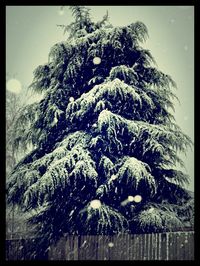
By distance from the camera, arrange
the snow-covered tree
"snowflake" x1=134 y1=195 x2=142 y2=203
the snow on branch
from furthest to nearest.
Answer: "snowflake" x1=134 y1=195 x2=142 y2=203, the snow-covered tree, the snow on branch

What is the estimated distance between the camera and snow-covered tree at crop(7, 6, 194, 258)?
9703 mm

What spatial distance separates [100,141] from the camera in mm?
10172

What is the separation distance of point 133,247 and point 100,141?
318 cm

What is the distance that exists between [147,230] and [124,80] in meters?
4.55

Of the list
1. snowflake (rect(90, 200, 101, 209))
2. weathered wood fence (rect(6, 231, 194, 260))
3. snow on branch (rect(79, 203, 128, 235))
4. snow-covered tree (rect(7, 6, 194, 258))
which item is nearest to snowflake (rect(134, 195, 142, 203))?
snow-covered tree (rect(7, 6, 194, 258))

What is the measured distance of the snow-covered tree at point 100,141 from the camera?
9703 millimetres

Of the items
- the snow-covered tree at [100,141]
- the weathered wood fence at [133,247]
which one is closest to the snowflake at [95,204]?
the snow-covered tree at [100,141]

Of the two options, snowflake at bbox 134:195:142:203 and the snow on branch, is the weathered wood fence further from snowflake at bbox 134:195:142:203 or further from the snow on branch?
snowflake at bbox 134:195:142:203

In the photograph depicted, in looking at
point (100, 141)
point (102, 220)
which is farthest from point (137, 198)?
point (100, 141)

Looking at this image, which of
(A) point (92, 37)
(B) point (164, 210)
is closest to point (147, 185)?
(B) point (164, 210)

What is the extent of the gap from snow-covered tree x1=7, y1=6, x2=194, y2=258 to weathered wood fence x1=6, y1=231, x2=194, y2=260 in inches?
10.3

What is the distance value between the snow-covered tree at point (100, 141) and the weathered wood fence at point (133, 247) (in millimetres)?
262

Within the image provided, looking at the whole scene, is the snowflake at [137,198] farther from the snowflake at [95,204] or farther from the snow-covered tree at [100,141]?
the snowflake at [95,204]

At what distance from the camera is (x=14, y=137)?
1128cm
